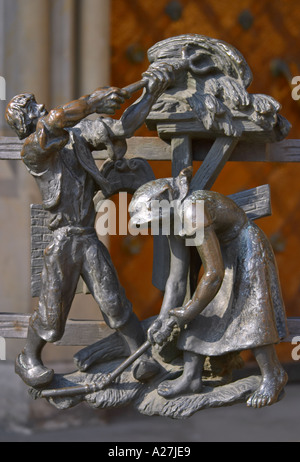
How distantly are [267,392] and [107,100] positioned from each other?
24.6 inches

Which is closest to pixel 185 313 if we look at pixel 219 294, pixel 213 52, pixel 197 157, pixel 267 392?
pixel 219 294

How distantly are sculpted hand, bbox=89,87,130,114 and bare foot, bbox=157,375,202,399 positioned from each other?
531 millimetres

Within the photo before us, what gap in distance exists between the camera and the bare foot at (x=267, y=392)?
1.34m

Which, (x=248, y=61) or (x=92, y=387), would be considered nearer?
(x=92, y=387)

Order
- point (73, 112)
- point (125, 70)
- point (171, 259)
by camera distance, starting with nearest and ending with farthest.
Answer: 1. point (73, 112)
2. point (171, 259)
3. point (125, 70)

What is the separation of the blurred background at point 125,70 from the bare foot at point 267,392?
744 millimetres

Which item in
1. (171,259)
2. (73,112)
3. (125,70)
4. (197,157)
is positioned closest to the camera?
(73,112)

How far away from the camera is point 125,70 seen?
7.23ft

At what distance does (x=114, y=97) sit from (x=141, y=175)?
214 mm

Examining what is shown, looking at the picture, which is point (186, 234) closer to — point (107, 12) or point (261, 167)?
point (107, 12)

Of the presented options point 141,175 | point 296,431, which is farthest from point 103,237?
point 296,431

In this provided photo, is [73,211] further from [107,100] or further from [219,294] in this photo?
[219,294]

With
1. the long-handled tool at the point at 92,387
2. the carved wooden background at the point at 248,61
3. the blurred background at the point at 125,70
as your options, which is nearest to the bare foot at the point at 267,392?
the long-handled tool at the point at 92,387

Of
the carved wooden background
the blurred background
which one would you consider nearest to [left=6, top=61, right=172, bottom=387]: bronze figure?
the blurred background
